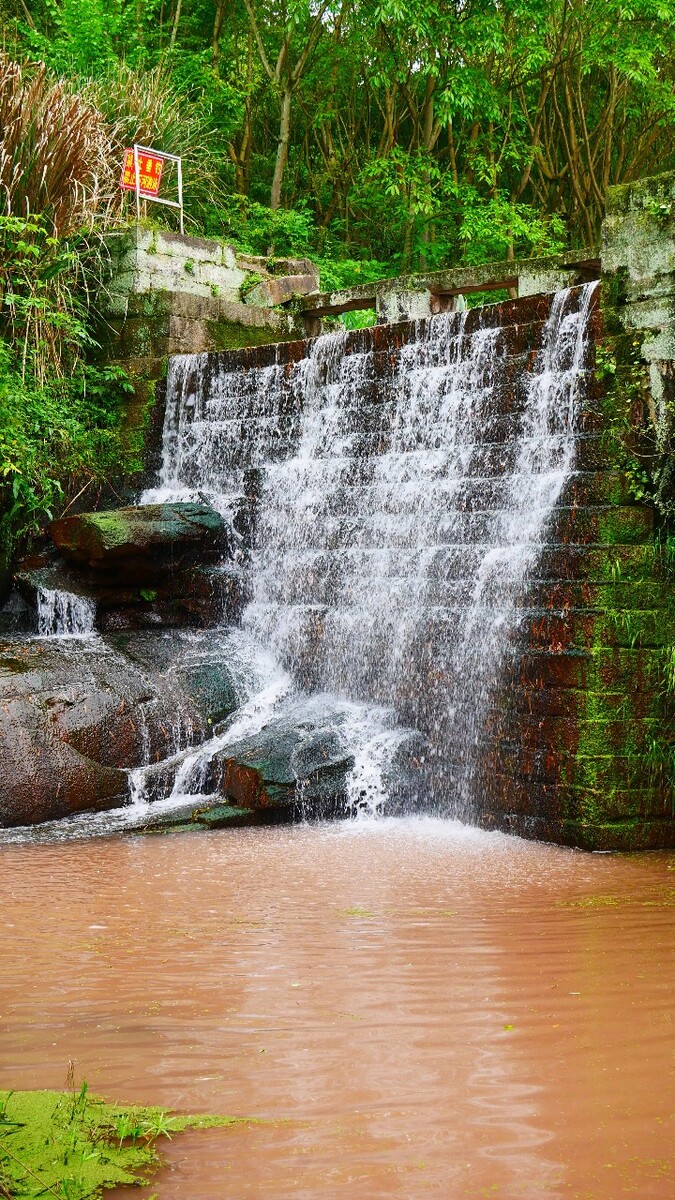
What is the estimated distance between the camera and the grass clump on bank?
2.48 metres

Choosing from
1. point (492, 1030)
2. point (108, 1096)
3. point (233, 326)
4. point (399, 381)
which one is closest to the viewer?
point (108, 1096)

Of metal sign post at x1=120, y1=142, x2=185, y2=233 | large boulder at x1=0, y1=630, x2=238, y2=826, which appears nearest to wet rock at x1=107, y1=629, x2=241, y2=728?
large boulder at x1=0, y1=630, x2=238, y2=826

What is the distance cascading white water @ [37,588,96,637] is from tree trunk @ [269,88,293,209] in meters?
10.0

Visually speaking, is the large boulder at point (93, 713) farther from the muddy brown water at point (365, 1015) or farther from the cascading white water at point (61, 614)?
A: the muddy brown water at point (365, 1015)

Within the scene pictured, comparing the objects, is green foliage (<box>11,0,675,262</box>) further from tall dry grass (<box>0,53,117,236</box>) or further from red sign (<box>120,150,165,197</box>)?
tall dry grass (<box>0,53,117,236</box>)

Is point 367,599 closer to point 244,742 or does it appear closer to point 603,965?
point 244,742

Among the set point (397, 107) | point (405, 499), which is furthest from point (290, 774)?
point (397, 107)

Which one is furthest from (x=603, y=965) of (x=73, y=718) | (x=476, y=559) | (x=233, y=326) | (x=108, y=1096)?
(x=233, y=326)

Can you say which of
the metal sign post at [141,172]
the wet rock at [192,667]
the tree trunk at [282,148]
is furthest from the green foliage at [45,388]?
the tree trunk at [282,148]

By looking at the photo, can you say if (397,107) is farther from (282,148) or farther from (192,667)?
(192,667)

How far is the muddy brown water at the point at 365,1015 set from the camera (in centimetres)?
270

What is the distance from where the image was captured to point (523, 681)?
23.8ft

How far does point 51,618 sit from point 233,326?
446 cm

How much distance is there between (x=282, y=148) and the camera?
18109 mm
